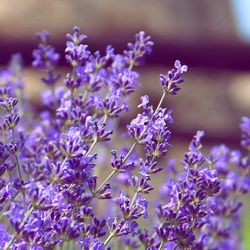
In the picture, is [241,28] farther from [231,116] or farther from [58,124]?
[58,124]

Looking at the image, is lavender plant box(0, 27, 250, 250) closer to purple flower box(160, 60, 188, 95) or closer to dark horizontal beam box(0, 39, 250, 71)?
purple flower box(160, 60, 188, 95)

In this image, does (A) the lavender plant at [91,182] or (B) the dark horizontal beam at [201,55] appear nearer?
(A) the lavender plant at [91,182]

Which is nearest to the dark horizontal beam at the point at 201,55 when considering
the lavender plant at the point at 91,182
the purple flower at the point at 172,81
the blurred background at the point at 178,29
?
the blurred background at the point at 178,29

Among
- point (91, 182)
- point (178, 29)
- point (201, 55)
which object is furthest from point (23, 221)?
point (178, 29)

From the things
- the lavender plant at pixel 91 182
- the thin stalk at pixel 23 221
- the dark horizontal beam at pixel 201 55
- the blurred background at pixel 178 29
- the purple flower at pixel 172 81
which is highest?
the blurred background at pixel 178 29

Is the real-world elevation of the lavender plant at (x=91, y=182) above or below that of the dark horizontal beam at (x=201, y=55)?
below

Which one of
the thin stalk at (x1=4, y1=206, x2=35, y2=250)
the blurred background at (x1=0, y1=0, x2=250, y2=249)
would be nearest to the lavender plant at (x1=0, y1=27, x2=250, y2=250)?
the thin stalk at (x1=4, y1=206, x2=35, y2=250)

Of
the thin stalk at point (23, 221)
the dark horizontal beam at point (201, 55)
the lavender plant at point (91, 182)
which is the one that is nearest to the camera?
the thin stalk at point (23, 221)

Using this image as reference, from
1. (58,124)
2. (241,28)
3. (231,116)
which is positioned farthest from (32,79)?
(58,124)

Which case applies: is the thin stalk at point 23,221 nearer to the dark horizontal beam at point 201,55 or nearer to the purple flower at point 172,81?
the purple flower at point 172,81

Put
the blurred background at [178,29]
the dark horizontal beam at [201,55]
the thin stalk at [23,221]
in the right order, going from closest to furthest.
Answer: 1. the thin stalk at [23,221]
2. the dark horizontal beam at [201,55]
3. the blurred background at [178,29]

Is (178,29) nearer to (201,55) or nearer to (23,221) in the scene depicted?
(201,55)
